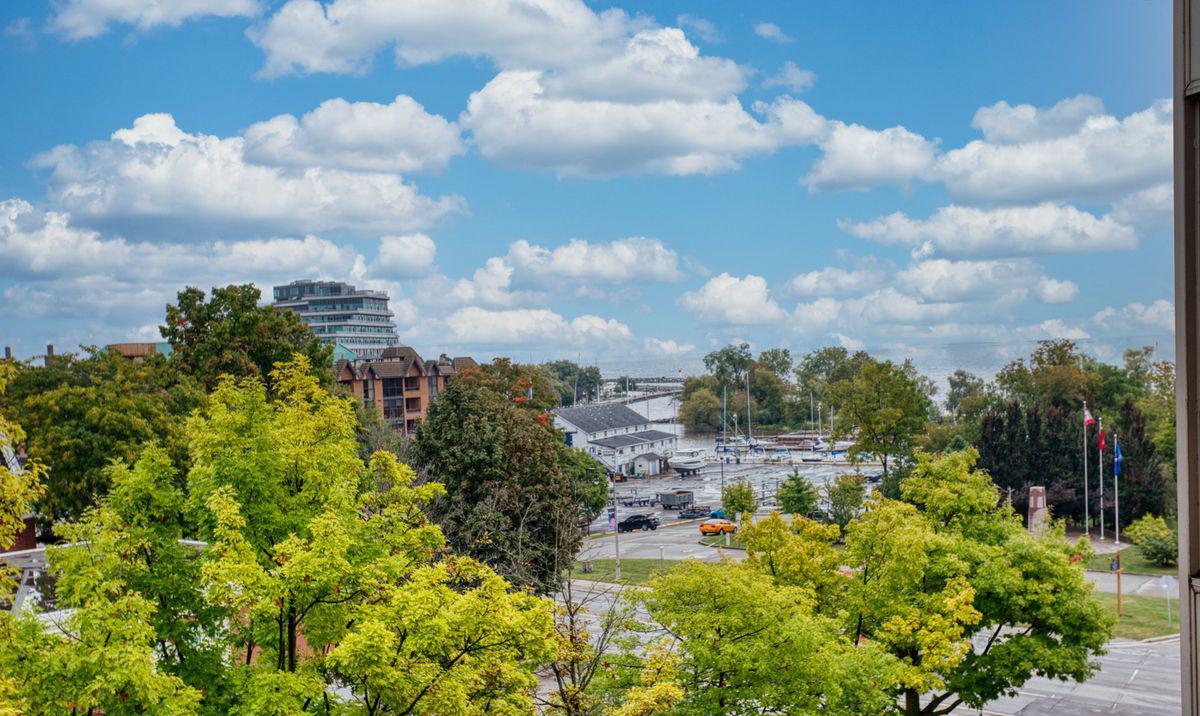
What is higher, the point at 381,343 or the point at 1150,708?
the point at 381,343

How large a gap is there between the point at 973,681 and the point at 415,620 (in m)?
14.6

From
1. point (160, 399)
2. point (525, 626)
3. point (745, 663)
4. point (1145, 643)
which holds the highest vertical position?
point (160, 399)

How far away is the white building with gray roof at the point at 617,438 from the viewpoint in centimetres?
8450

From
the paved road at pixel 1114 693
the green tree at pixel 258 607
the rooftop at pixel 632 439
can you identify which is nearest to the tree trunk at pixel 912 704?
the paved road at pixel 1114 693

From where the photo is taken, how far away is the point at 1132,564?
4684 centimetres

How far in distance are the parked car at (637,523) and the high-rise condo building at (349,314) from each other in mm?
85146

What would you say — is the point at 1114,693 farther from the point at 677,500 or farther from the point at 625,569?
the point at 677,500

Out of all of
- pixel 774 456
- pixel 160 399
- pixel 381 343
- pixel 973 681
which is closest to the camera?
pixel 973 681

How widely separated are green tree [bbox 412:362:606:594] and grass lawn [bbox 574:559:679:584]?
8.33 meters

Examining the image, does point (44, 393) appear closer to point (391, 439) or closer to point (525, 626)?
point (391, 439)

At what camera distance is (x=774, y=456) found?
93.3 meters

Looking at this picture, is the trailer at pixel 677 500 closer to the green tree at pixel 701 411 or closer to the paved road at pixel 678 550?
the paved road at pixel 678 550

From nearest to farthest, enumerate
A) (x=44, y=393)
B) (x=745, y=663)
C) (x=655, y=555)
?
(x=745, y=663), (x=44, y=393), (x=655, y=555)

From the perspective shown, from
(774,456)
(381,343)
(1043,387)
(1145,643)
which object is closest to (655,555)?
(1145,643)
